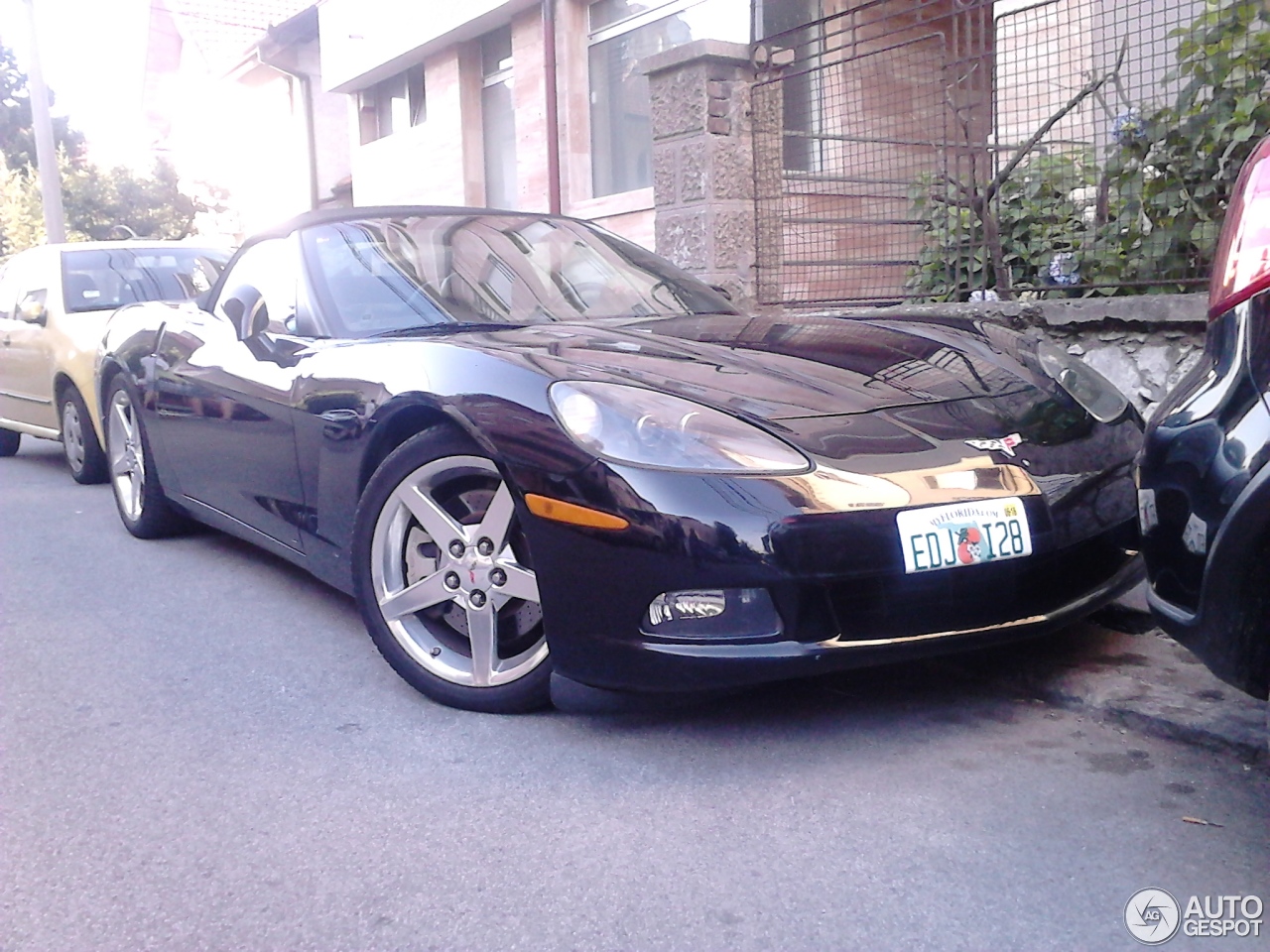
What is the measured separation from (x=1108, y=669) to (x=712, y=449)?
1.32 m

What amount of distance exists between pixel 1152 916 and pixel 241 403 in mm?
3202

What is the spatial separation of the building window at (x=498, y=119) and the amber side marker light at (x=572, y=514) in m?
11.9

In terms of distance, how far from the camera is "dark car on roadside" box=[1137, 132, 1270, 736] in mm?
2143

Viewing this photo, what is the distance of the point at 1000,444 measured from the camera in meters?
3.07

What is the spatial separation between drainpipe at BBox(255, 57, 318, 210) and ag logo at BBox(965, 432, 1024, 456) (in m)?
19.3

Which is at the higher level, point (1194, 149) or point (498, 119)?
point (498, 119)

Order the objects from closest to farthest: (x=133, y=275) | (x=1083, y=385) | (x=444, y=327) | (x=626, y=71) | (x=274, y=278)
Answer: (x=1083, y=385), (x=444, y=327), (x=274, y=278), (x=133, y=275), (x=626, y=71)

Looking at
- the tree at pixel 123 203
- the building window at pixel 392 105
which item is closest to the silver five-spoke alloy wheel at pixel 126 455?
the building window at pixel 392 105

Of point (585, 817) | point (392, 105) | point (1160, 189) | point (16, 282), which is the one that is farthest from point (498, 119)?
point (585, 817)

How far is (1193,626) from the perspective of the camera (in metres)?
2.27

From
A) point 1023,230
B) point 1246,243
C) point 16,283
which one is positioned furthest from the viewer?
point 16,283

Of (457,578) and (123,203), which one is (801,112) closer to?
(457,578)

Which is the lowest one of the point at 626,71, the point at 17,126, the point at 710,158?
the point at 710,158

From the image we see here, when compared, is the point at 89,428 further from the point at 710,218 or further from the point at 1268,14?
the point at 1268,14
